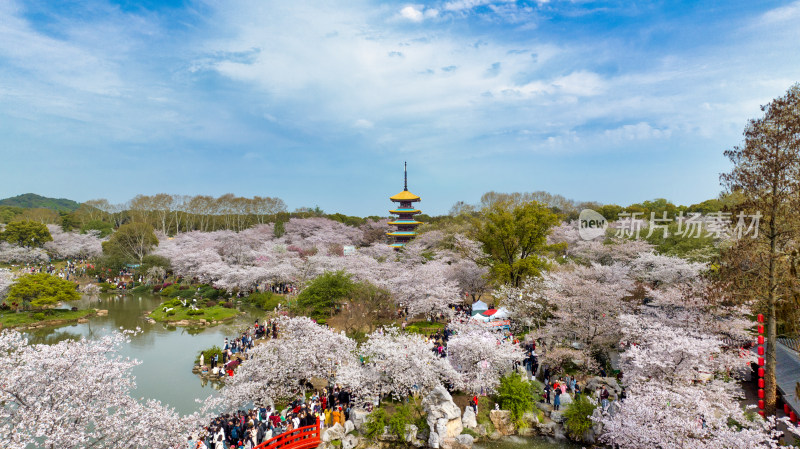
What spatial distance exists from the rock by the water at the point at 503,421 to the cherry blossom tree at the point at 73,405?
9708mm

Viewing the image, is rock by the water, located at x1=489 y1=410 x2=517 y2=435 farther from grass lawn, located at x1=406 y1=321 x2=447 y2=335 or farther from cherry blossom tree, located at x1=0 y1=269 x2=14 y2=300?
cherry blossom tree, located at x1=0 y1=269 x2=14 y2=300

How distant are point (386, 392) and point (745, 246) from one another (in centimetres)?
1291

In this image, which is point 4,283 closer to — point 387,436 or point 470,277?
point 387,436

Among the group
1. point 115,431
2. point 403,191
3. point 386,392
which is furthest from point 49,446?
point 403,191

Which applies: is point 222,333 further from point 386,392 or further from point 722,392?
point 722,392

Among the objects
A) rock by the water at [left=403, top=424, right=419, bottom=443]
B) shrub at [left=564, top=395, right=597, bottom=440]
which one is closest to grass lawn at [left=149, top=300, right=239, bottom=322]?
rock by the water at [left=403, top=424, right=419, bottom=443]

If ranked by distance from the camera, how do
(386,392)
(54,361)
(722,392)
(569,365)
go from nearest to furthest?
1. (54,361)
2. (722,392)
3. (386,392)
4. (569,365)

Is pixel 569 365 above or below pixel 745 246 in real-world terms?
below

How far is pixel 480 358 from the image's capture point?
49.8ft

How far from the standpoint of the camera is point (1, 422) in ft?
24.9

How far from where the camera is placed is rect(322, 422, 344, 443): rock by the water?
12930 millimetres

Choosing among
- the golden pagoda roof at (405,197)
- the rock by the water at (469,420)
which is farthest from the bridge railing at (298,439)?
the golden pagoda roof at (405,197)

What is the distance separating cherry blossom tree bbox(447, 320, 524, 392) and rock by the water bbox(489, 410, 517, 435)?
0.95 meters

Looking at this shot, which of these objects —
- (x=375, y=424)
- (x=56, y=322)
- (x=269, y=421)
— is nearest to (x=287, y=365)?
(x=269, y=421)
